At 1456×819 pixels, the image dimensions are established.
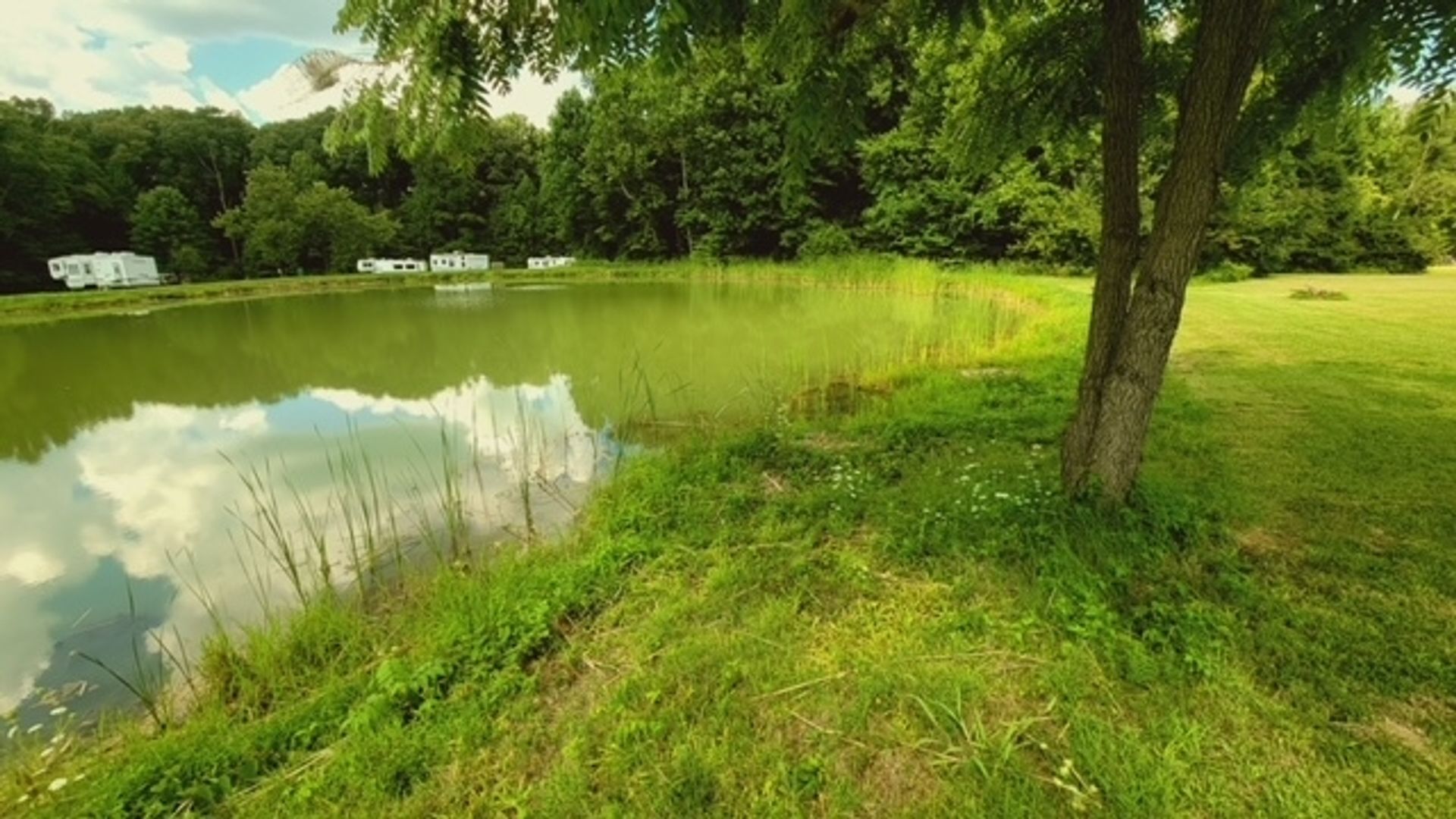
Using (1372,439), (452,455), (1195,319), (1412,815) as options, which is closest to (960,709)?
(1412,815)

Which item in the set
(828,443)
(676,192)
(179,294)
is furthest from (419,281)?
(828,443)

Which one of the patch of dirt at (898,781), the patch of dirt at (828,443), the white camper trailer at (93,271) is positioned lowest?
the patch of dirt at (898,781)

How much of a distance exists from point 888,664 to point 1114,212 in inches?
85.5

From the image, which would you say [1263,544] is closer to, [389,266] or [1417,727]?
[1417,727]

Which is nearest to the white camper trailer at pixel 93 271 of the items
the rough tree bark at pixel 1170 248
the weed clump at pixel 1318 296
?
the rough tree bark at pixel 1170 248

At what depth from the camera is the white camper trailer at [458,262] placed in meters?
34.2

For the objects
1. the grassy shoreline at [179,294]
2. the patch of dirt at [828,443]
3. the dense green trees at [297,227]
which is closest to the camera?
the patch of dirt at [828,443]

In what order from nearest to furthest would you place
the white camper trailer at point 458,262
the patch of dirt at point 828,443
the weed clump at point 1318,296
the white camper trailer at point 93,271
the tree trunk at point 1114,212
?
the tree trunk at point 1114,212, the patch of dirt at point 828,443, the weed clump at point 1318,296, the white camper trailer at point 93,271, the white camper trailer at point 458,262

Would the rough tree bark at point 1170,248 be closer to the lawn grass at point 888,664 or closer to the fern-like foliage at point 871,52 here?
the lawn grass at point 888,664

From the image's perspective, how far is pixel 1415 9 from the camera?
7.52 feet

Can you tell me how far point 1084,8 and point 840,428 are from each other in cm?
289

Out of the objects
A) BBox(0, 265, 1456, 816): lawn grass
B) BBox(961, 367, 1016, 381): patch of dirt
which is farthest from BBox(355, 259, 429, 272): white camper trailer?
BBox(0, 265, 1456, 816): lawn grass

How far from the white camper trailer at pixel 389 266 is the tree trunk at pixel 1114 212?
3601 cm

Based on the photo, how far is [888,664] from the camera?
2.12m
